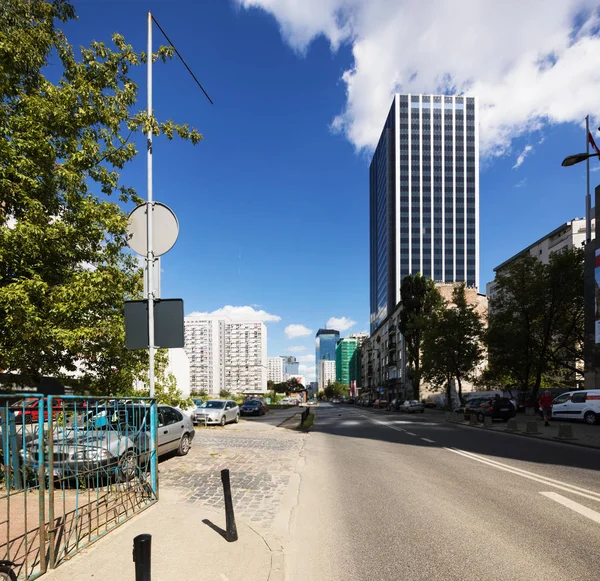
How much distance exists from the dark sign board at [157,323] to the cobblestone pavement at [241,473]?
8.71 feet

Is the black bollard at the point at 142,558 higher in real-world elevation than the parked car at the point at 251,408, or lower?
higher

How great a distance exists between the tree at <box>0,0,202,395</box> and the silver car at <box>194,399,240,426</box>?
576 inches

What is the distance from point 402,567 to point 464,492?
12.5ft

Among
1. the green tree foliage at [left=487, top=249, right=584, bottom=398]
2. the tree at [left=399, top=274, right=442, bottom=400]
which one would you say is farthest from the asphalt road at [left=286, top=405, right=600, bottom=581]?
the tree at [left=399, top=274, right=442, bottom=400]

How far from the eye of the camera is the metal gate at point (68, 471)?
13.4 feet

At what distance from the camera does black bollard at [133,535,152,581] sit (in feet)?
9.48

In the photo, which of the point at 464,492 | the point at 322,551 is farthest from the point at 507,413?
the point at 322,551

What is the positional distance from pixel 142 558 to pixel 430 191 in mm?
144088

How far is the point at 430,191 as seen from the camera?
449ft

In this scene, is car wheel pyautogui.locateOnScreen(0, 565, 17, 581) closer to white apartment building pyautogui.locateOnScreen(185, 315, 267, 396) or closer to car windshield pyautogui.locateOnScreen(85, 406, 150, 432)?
car windshield pyautogui.locateOnScreen(85, 406, 150, 432)

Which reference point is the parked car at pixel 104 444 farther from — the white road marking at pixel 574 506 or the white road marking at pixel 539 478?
the white road marking at pixel 539 478

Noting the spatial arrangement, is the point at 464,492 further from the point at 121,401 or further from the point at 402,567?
the point at 121,401

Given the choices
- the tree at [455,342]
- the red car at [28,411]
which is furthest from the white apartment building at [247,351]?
the red car at [28,411]

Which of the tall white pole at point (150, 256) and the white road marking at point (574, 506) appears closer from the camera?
the white road marking at point (574, 506)
